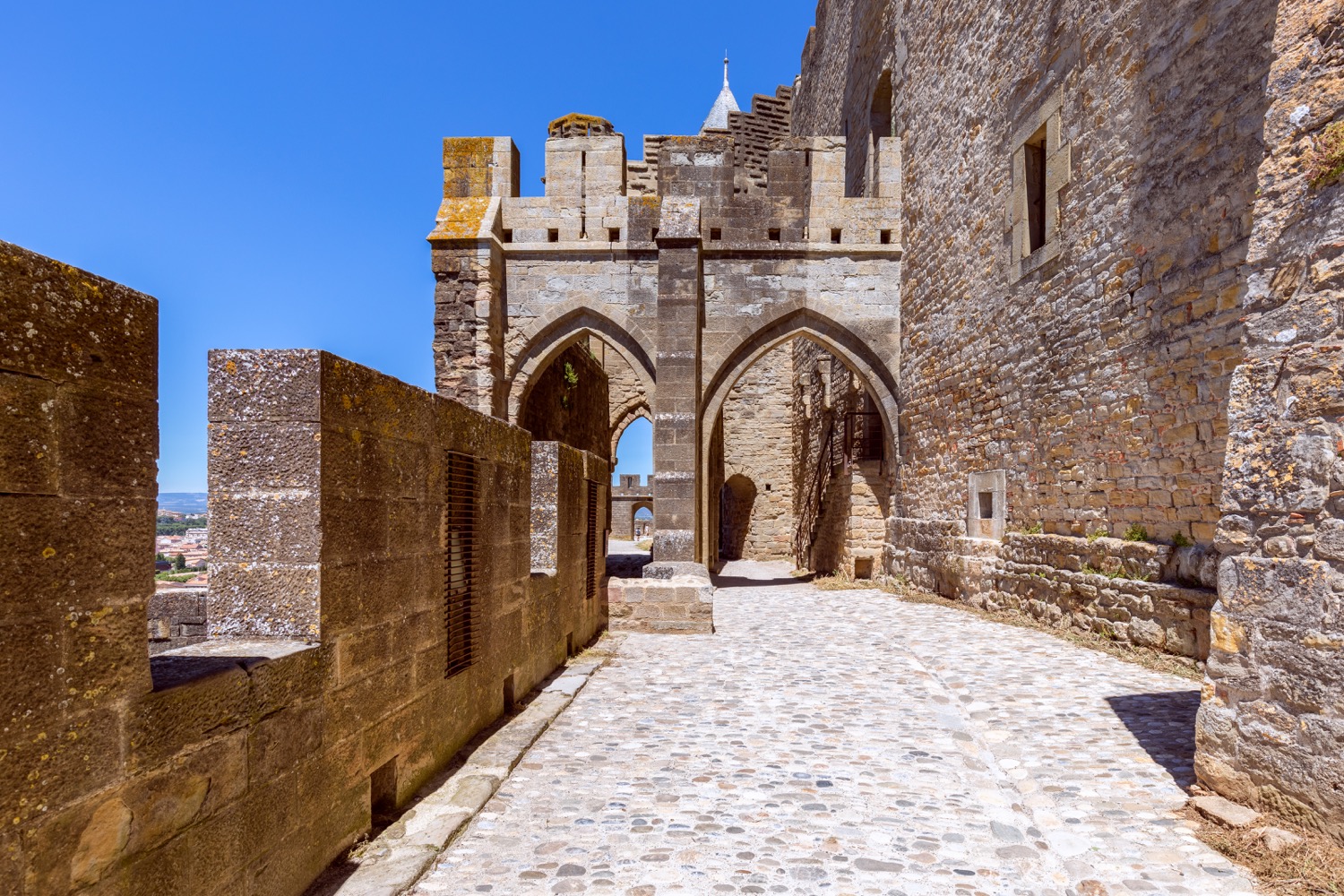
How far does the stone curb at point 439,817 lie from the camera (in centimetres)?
250

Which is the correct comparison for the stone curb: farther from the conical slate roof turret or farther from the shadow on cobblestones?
the conical slate roof turret

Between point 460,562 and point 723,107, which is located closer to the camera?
point 460,562

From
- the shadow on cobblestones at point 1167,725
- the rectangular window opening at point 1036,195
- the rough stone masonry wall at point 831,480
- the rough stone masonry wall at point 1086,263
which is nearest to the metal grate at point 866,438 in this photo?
the rough stone masonry wall at point 831,480

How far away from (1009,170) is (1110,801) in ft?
22.9

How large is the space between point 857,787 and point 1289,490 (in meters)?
2.01

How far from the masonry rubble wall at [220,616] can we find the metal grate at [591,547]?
305 centimetres

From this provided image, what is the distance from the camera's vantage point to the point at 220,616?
2439 mm

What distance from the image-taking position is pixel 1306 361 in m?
2.89

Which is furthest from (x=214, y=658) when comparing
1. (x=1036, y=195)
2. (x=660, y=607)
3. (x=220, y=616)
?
(x=1036, y=195)

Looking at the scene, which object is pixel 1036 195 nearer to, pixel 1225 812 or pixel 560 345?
pixel 560 345

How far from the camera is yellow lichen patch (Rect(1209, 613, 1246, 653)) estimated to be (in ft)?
10.2

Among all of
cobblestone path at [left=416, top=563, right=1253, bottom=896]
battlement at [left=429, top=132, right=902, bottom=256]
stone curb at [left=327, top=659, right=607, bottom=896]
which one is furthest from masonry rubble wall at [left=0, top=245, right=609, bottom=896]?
battlement at [left=429, top=132, right=902, bottom=256]

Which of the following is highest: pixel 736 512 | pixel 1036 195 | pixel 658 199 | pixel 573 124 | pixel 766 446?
pixel 573 124

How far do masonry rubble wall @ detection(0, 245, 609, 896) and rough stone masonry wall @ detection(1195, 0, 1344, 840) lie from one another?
3.15m
